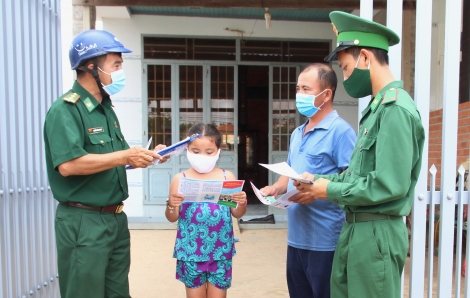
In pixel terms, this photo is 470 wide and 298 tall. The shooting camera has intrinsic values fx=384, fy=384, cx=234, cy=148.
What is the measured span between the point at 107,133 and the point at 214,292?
46.2 inches

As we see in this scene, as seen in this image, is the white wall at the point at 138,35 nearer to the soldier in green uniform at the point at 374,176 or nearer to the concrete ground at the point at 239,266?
the concrete ground at the point at 239,266

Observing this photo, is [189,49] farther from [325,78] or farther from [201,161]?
[325,78]

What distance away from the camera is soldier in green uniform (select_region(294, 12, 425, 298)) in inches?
63.5

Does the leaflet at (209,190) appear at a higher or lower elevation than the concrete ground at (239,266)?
higher

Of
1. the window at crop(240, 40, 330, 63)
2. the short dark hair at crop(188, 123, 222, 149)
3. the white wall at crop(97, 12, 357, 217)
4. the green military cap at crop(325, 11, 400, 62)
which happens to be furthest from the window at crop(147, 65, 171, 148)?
the green military cap at crop(325, 11, 400, 62)

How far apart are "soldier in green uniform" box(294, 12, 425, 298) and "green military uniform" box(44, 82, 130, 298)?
1062 millimetres

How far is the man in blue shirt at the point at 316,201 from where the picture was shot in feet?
7.07

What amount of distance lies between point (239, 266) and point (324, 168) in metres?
2.79

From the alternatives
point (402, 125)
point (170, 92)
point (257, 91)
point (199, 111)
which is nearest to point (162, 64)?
point (170, 92)

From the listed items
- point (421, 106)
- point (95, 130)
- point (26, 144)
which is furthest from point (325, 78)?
point (26, 144)

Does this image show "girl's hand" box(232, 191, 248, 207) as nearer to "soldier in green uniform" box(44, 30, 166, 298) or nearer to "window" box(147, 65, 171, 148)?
"soldier in green uniform" box(44, 30, 166, 298)

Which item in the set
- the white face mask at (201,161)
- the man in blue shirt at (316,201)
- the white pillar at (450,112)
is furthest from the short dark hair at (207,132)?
the white pillar at (450,112)

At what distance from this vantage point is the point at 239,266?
4629mm

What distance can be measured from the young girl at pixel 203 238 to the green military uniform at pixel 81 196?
43 centimetres
